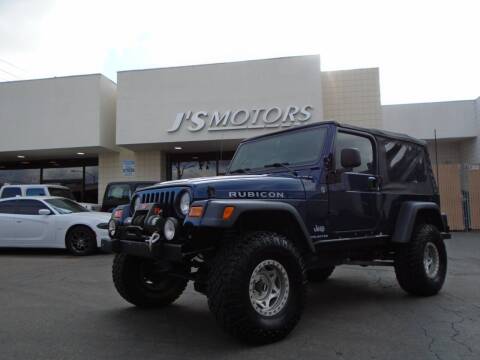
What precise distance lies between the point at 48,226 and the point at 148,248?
7.40 metres

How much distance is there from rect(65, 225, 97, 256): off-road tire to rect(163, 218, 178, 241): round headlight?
22.7ft

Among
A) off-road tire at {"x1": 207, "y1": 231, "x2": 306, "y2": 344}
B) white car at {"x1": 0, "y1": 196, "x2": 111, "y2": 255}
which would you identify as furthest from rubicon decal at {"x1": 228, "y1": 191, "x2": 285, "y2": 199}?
white car at {"x1": 0, "y1": 196, "x2": 111, "y2": 255}

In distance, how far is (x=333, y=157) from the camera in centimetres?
493

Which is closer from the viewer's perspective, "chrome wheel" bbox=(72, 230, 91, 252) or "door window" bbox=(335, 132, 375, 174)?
"door window" bbox=(335, 132, 375, 174)

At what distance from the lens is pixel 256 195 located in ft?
14.0

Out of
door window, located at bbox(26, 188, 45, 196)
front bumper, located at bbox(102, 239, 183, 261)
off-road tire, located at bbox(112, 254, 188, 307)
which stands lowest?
off-road tire, located at bbox(112, 254, 188, 307)

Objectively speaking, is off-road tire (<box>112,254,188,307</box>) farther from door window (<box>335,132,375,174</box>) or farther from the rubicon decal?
door window (<box>335,132,375,174</box>)

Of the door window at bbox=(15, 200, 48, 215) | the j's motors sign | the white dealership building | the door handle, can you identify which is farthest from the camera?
the white dealership building

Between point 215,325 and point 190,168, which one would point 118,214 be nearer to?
point 215,325

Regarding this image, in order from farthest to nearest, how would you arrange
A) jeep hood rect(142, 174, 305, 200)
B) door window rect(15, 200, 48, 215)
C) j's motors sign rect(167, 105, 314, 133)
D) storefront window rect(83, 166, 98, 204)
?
storefront window rect(83, 166, 98, 204) < j's motors sign rect(167, 105, 314, 133) < door window rect(15, 200, 48, 215) < jeep hood rect(142, 174, 305, 200)

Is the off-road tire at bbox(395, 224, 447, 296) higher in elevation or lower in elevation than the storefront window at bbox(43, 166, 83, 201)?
lower

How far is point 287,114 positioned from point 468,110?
8.10 meters

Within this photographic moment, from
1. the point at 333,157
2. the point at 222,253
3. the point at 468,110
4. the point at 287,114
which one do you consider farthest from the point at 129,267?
the point at 468,110

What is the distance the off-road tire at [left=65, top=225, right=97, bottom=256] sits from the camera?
1027 cm
